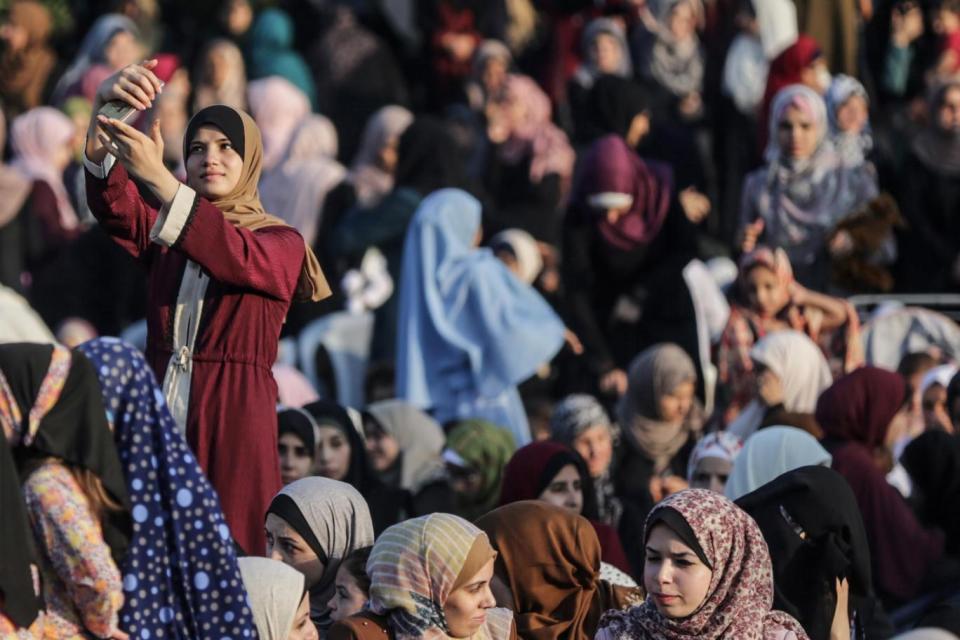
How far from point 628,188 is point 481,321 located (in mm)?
1011

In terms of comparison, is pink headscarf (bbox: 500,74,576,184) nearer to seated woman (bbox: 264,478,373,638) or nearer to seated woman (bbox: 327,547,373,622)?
seated woman (bbox: 264,478,373,638)

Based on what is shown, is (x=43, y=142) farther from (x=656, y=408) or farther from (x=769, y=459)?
(x=769, y=459)

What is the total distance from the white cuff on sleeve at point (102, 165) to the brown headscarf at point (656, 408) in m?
4.43

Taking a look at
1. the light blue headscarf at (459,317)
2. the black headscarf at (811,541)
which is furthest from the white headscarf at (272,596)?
the light blue headscarf at (459,317)

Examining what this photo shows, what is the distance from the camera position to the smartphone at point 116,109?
715cm

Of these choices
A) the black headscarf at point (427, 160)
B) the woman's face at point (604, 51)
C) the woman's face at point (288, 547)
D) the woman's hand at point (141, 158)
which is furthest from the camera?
the woman's face at point (604, 51)

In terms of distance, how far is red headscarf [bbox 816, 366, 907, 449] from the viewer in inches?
394

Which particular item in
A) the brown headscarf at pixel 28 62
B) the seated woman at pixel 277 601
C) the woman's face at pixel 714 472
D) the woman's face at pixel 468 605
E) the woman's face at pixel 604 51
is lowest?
the woman's face at pixel 714 472

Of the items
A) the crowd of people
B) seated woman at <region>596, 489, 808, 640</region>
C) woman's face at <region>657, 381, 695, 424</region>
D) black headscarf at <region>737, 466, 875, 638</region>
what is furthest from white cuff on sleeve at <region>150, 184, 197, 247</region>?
woman's face at <region>657, 381, 695, 424</region>

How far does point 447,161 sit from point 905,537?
5.98 metres

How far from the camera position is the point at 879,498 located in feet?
30.5

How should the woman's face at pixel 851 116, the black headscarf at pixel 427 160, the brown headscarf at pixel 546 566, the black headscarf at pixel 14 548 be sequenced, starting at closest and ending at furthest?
the black headscarf at pixel 14 548, the brown headscarf at pixel 546 566, the woman's face at pixel 851 116, the black headscarf at pixel 427 160

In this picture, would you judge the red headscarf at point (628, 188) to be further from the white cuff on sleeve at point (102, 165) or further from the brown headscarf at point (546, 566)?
the white cuff on sleeve at point (102, 165)

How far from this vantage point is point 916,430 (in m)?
11.5
